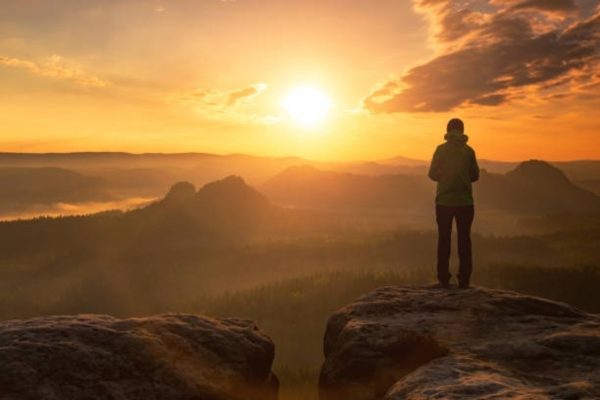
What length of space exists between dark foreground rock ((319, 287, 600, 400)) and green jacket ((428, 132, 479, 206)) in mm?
2186

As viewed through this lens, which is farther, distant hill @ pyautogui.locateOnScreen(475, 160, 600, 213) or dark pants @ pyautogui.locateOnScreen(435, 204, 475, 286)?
distant hill @ pyautogui.locateOnScreen(475, 160, 600, 213)

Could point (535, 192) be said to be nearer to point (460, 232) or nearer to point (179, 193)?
point (179, 193)

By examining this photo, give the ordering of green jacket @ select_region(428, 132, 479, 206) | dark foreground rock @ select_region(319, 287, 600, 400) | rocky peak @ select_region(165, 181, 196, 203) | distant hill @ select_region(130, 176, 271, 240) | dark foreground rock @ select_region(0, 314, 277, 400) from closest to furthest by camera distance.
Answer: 1. dark foreground rock @ select_region(319, 287, 600, 400)
2. dark foreground rock @ select_region(0, 314, 277, 400)
3. green jacket @ select_region(428, 132, 479, 206)
4. distant hill @ select_region(130, 176, 271, 240)
5. rocky peak @ select_region(165, 181, 196, 203)

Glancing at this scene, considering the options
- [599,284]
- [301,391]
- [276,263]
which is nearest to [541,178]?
[276,263]

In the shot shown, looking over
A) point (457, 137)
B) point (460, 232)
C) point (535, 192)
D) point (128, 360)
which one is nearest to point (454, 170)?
point (457, 137)

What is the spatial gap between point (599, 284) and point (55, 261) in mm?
77415

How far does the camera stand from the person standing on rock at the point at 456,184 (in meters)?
11.7

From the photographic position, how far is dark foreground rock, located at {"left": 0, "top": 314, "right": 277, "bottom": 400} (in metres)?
7.35

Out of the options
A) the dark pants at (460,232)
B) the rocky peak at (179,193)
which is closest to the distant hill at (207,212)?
the rocky peak at (179,193)

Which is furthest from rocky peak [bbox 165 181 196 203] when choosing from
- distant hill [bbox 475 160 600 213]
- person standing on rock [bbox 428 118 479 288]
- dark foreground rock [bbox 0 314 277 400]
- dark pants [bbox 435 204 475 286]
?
distant hill [bbox 475 160 600 213]

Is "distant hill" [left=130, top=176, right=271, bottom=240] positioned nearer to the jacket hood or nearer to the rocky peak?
the rocky peak

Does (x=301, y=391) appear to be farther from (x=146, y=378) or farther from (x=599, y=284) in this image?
(x=599, y=284)

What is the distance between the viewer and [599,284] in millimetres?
37031

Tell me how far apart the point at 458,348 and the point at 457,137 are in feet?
17.6
